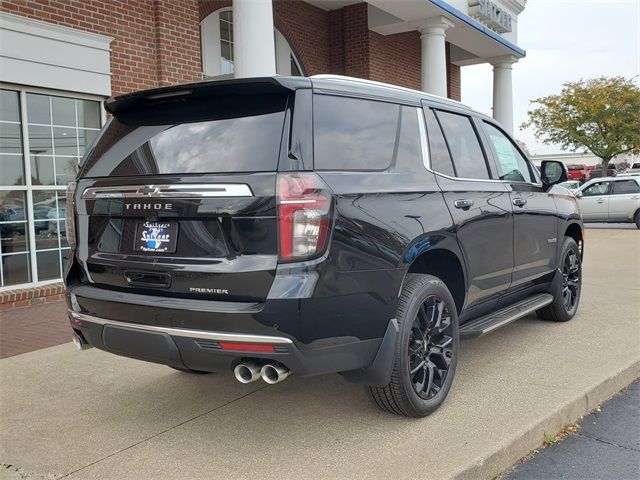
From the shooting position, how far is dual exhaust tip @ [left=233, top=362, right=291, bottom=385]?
2949 millimetres

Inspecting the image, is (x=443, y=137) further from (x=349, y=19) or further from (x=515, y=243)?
(x=349, y=19)

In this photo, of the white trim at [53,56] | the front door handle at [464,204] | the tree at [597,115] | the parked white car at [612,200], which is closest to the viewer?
the front door handle at [464,204]

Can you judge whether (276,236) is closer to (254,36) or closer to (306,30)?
(254,36)

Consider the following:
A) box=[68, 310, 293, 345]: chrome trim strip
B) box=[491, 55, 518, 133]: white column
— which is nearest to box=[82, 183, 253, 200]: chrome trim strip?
box=[68, 310, 293, 345]: chrome trim strip

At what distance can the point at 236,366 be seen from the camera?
299cm

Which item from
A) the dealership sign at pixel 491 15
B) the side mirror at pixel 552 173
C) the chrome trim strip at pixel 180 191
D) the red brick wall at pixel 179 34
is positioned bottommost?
the chrome trim strip at pixel 180 191

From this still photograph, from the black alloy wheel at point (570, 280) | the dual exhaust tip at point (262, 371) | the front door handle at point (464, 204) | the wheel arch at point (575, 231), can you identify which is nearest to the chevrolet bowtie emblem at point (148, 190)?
the dual exhaust tip at point (262, 371)

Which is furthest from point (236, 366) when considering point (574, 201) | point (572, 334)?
point (574, 201)

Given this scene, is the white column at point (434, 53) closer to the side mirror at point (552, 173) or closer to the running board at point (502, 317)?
the side mirror at point (552, 173)

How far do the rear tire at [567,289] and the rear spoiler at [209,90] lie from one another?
3684 millimetres

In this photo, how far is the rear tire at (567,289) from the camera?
18.8ft

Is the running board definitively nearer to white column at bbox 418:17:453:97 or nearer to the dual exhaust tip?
the dual exhaust tip

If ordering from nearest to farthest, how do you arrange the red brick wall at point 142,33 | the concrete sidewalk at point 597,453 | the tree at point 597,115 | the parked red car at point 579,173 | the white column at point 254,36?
the concrete sidewalk at point 597,453, the red brick wall at point 142,33, the white column at point 254,36, the tree at point 597,115, the parked red car at point 579,173

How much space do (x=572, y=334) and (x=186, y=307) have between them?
153 inches
